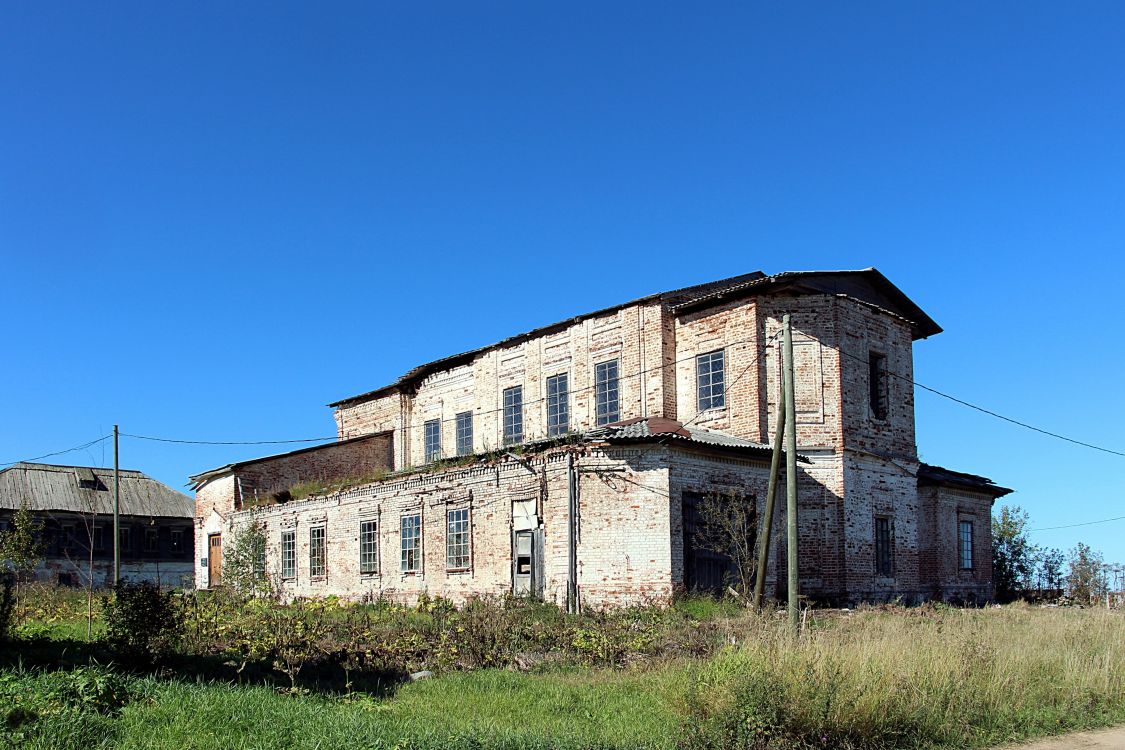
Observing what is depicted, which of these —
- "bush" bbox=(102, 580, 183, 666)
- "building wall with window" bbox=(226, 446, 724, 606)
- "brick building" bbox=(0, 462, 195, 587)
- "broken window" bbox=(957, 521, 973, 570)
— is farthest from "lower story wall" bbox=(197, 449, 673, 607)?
"brick building" bbox=(0, 462, 195, 587)

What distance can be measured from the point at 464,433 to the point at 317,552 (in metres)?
6.45

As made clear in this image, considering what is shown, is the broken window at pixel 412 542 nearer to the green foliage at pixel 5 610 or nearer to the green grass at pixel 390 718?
the green foliage at pixel 5 610

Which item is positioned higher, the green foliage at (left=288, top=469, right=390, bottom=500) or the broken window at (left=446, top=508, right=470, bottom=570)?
the green foliage at (left=288, top=469, right=390, bottom=500)

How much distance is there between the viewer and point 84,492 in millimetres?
46781

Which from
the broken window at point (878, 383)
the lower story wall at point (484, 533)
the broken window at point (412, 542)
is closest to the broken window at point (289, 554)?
the lower story wall at point (484, 533)

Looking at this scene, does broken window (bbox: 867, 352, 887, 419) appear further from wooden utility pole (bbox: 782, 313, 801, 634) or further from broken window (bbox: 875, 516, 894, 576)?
wooden utility pole (bbox: 782, 313, 801, 634)

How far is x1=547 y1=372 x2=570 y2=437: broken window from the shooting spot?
28.5 m

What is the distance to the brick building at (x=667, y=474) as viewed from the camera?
20.4m

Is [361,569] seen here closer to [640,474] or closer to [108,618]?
[640,474]

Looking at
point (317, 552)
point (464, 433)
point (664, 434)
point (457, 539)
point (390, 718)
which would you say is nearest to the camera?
point (390, 718)

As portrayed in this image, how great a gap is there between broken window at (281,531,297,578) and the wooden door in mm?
4935

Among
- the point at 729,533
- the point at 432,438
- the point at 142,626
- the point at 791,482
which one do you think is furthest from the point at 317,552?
the point at 791,482

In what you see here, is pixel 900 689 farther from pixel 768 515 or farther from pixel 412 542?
pixel 412 542

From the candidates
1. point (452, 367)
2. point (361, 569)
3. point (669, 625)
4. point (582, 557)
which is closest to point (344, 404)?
point (452, 367)
